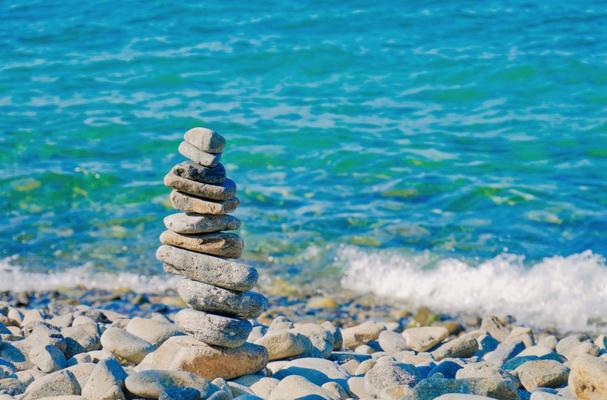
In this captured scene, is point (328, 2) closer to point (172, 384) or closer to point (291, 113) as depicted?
point (291, 113)

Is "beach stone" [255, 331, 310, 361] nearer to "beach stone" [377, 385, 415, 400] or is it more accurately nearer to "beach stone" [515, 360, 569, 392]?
"beach stone" [377, 385, 415, 400]

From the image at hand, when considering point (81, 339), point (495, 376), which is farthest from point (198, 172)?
point (495, 376)

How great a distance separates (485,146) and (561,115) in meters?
1.77

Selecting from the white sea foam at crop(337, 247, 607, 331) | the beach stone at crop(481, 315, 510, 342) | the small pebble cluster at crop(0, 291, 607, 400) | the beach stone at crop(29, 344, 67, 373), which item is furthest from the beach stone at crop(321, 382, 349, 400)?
the white sea foam at crop(337, 247, 607, 331)

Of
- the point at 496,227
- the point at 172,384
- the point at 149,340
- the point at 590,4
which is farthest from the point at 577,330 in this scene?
the point at 590,4

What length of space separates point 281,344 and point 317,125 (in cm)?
856

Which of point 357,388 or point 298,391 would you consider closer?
point 298,391

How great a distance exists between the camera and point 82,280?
1191cm

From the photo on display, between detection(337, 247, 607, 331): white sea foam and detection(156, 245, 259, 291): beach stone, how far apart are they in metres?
4.44

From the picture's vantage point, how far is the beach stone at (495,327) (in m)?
10.2

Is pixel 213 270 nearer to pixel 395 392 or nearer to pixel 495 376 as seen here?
pixel 395 392

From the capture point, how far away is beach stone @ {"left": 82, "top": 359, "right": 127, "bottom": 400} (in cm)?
635

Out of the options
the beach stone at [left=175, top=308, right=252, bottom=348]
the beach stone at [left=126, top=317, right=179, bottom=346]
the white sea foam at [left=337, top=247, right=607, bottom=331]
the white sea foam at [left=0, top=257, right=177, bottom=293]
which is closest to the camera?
the beach stone at [left=175, top=308, right=252, bottom=348]

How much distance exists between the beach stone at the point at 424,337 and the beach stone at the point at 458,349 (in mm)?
431
